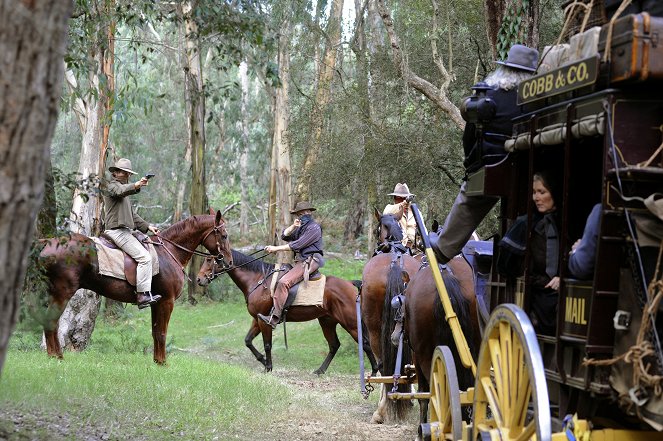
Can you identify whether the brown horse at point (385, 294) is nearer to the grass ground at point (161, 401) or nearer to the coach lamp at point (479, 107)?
the grass ground at point (161, 401)

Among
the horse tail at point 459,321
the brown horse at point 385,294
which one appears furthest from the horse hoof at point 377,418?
the horse tail at point 459,321

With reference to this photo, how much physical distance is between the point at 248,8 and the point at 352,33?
47.0ft

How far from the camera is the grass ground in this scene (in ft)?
27.5

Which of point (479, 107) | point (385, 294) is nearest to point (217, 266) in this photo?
point (385, 294)

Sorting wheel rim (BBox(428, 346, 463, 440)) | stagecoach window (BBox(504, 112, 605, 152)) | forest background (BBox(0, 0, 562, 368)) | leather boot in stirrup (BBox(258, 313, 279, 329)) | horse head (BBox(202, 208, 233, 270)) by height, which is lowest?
leather boot in stirrup (BBox(258, 313, 279, 329))

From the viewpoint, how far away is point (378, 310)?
1198 centimetres

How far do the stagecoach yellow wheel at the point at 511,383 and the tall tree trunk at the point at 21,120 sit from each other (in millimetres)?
2389

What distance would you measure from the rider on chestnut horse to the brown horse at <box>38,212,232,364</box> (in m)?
1.31

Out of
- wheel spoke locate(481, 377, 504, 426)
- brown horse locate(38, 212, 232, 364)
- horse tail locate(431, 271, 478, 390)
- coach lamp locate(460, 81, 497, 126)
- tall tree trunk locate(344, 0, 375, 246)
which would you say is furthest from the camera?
tall tree trunk locate(344, 0, 375, 246)

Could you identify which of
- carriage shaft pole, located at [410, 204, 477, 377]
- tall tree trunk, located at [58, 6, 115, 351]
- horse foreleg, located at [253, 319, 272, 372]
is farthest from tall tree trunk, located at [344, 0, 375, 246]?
carriage shaft pole, located at [410, 204, 477, 377]

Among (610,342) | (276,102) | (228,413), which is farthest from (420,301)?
(276,102)

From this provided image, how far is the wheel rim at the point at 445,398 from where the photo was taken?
6082mm

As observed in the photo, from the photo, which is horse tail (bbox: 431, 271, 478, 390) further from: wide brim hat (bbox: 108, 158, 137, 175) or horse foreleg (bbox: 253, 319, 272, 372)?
horse foreleg (bbox: 253, 319, 272, 372)

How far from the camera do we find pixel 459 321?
8172mm
